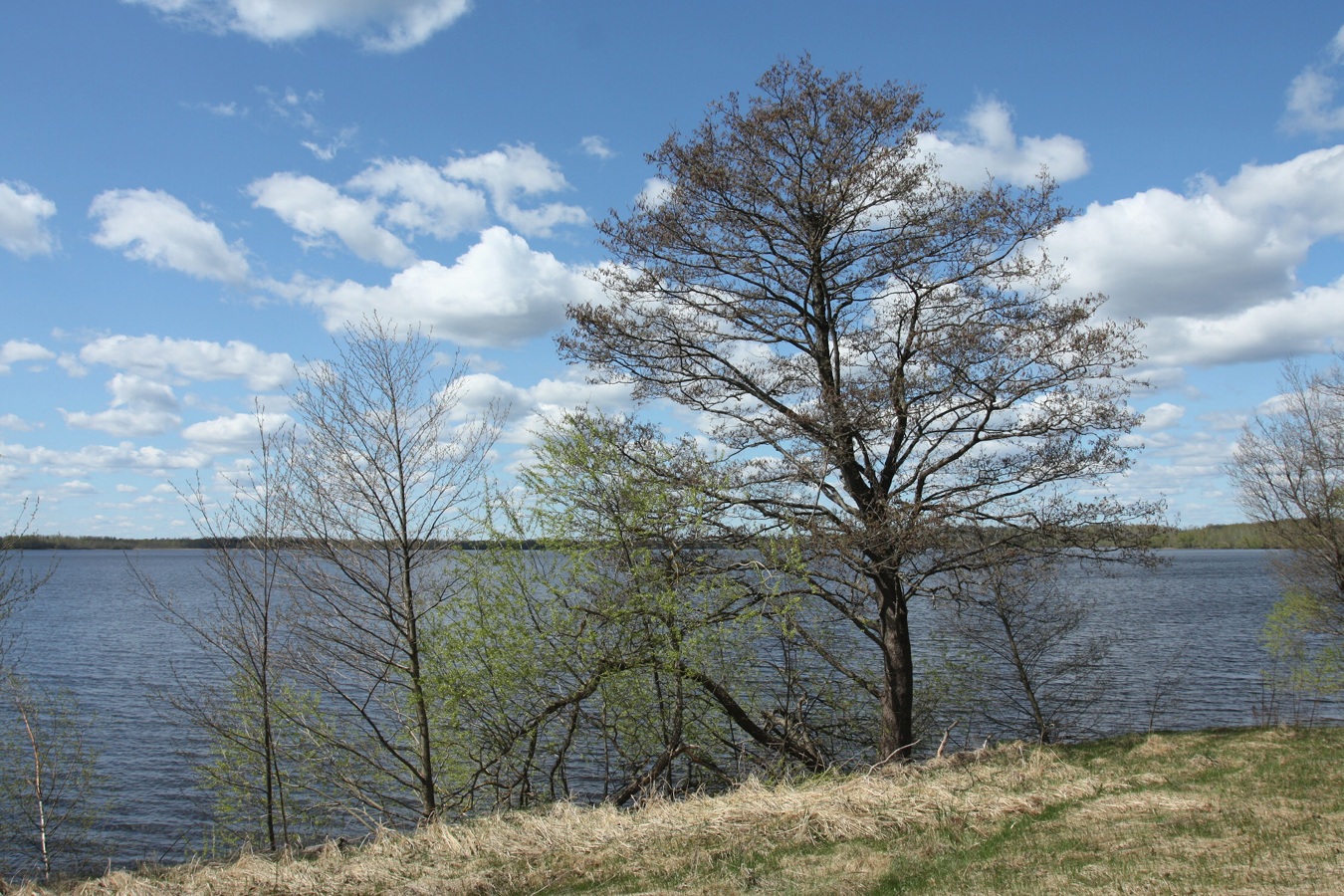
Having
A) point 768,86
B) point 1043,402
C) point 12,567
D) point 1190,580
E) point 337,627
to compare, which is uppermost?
point 768,86

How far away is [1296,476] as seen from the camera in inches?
A: 870

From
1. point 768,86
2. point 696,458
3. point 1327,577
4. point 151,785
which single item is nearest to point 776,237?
point 768,86

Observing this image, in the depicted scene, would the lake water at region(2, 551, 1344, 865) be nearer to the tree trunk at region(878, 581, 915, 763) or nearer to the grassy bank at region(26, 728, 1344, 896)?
the tree trunk at region(878, 581, 915, 763)

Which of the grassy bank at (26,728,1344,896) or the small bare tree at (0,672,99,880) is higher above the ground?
the grassy bank at (26,728,1344,896)

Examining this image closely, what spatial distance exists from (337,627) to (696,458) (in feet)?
17.2

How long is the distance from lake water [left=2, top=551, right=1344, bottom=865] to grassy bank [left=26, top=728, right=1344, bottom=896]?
4.27 meters

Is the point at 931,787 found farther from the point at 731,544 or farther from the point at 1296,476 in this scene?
the point at 1296,476

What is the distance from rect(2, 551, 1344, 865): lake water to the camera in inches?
651

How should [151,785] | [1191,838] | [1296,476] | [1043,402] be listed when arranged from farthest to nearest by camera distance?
[1296,476] < [151,785] < [1043,402] < [1191,838]

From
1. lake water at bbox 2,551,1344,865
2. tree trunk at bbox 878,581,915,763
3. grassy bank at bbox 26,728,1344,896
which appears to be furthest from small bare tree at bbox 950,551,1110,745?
grassy bank at bbox 26,728,1344,896

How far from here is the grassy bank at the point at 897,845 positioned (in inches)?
207

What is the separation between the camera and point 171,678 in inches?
1038

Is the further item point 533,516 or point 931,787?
point 533,516

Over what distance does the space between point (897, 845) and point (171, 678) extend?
27088 mm
